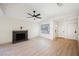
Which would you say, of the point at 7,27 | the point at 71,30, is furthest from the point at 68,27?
the point at 7,27

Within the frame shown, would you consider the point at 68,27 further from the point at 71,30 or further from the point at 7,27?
the point at 7,27

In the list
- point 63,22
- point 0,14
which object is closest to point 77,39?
point 63,22

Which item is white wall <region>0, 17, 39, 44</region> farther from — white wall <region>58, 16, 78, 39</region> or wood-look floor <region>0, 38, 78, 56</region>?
white wall <region>58, 16, 78, 39</region>

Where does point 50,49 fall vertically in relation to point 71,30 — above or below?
below

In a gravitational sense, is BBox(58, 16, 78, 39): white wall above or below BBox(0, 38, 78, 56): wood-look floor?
above

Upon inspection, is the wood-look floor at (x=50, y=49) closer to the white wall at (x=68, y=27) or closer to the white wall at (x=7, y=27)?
the white wall at (x=68, y=27)

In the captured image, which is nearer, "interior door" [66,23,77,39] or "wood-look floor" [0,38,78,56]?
"interior door" [66,23,77,39]

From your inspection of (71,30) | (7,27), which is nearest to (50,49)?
(71,30)

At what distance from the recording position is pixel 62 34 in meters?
2.10

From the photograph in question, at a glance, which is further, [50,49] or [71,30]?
[50,49]

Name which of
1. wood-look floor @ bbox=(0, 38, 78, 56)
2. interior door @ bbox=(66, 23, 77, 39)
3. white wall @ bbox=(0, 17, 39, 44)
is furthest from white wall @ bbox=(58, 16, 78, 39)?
white wall @ bbox=(0, 17, 39, 44)

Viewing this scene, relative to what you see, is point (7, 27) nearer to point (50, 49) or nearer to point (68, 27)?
point (50, 49)

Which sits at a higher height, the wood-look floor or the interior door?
the interior door

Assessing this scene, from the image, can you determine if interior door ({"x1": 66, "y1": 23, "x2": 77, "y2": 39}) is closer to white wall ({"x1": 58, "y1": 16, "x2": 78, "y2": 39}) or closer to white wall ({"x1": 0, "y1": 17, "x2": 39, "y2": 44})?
white wall ({"x1": 58, "y1": 16, "x2": 78, "y2": 39})
